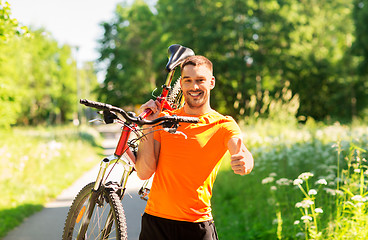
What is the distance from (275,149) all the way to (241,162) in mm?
6618

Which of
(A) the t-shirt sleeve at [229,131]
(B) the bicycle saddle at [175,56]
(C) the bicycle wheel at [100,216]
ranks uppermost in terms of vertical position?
(B) the bicycle saddle at [175,56]

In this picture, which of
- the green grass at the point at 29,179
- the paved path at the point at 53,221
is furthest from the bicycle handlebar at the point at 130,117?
the green grass at the point at 29,179

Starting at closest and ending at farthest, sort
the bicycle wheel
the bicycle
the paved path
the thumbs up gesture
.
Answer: the thumbs up gesture < the bicycle < the bicycle wheel < the paved path

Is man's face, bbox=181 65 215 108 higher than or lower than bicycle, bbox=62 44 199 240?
higher

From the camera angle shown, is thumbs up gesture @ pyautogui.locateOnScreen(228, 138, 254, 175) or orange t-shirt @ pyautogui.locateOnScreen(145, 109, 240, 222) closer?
thumbs up gesture @ pyautogui.locateOnScreen(228, 138, 254, 175)

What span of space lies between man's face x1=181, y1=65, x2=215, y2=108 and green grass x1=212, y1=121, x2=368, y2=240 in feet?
7.25

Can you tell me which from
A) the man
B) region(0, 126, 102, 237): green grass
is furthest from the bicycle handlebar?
region(0, 126, 102, 237): green grass

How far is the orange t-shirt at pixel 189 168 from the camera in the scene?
9.78 ft

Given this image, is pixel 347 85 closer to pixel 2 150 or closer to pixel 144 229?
pixel 2 150

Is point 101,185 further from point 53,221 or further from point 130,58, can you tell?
point 130,58

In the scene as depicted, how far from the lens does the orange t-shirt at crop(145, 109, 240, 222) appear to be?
298 centimetres

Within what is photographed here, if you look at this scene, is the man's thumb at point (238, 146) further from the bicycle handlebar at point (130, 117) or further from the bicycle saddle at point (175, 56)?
the bicycle saddle at point (175, 56)

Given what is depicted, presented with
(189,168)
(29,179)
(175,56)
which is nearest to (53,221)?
(29,179)

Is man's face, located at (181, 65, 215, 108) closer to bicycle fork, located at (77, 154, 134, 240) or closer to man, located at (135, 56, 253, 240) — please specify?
man, located at (135, 56, 253, 240)
